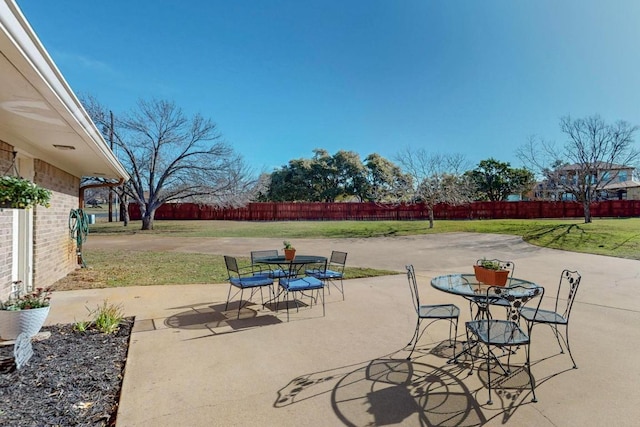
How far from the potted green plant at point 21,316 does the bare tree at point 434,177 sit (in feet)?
68.6

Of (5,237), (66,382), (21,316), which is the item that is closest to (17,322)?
(21,316)

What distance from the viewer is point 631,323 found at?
429 cm

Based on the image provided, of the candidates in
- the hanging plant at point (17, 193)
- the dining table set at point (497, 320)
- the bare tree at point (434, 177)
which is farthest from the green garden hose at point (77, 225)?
the bare tree at point (434, 177)

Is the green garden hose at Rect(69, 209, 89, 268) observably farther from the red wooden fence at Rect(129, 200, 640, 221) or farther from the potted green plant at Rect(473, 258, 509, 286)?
the red wooden fence at Rect(129, 200, 640, 221)

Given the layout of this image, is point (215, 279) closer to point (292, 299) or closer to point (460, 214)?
point (292, 299)

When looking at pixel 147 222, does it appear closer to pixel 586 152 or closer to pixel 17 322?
pixel 17 322

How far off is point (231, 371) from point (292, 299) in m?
2.56

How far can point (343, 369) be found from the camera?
119 inches

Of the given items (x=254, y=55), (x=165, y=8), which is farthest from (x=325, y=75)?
(x=165, y=8)

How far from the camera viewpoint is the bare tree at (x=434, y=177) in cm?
2234

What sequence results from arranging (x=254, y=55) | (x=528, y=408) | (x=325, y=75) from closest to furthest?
(x=528, y=408) → (x=254, y=55) → (x=325, y=75)

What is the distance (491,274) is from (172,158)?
22734 mm

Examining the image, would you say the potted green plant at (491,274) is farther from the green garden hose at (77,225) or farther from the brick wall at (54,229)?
the green garden hose at (77,225)

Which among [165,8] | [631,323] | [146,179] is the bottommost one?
[631,323]
